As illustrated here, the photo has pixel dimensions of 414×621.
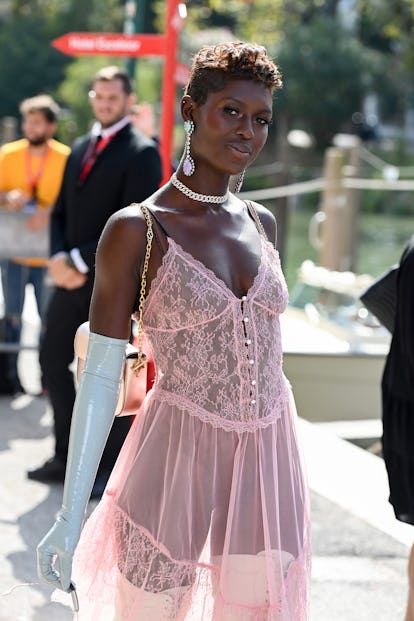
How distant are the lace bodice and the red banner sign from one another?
5552mm

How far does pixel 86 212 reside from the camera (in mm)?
5727

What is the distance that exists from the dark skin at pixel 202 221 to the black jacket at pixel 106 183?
2.75 metres

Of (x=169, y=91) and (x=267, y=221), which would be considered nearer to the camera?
(x=267, y=221)

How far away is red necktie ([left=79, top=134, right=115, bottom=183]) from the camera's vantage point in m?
5.72

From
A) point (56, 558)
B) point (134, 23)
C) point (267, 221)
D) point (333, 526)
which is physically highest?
point (134, 23)

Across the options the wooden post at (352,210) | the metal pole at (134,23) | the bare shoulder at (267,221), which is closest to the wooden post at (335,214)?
the wooden post at (352,210)

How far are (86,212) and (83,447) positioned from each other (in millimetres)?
3211

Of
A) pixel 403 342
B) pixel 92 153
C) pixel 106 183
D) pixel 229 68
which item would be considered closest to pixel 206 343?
pixel 229 68

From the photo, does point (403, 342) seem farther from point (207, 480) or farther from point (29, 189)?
point (29, 189)

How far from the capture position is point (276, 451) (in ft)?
9.12

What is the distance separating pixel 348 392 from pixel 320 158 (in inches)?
1511

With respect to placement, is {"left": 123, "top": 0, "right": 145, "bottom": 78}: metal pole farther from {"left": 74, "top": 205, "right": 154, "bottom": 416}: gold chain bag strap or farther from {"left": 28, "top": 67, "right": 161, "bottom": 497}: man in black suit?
{"left": 74, "top": 205, "right": 154, "bottom": 416}: gold chain bag strap

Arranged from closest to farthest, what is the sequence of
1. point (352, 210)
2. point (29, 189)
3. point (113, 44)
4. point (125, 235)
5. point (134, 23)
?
point (125, 235)
point (113, 44)
point (29, 189)
point (134, 23)
point (352, 210)

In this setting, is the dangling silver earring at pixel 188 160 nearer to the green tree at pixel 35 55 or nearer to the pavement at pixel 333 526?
the pavement at pixel 333 526
